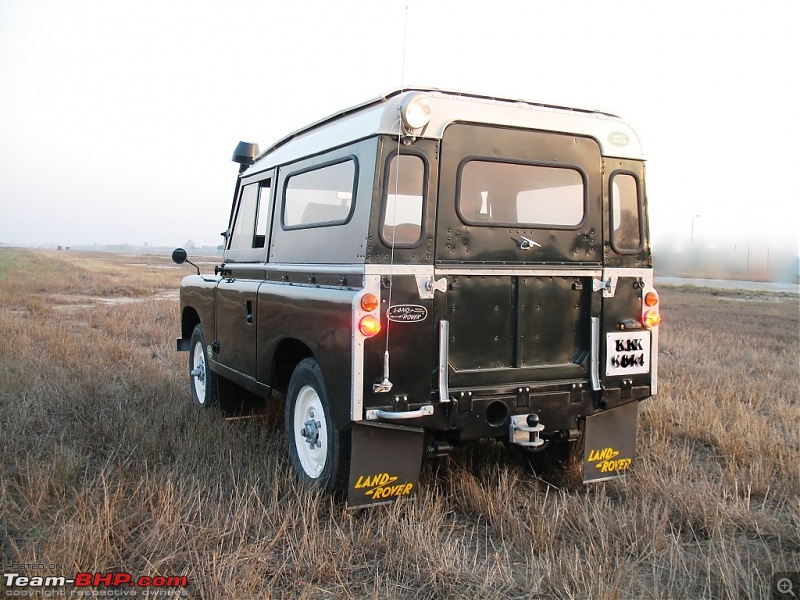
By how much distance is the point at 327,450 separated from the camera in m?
4.40

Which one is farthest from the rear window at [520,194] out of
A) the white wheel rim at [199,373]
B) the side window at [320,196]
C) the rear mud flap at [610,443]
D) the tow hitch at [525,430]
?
the white wheel rim at [199,373]

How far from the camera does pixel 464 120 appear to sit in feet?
14.3

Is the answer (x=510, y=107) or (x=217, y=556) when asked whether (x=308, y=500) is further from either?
(x=510, y=107)

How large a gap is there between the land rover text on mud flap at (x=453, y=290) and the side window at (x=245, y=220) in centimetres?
86

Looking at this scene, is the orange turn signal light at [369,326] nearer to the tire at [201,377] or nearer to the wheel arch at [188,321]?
the tire at [201,377]

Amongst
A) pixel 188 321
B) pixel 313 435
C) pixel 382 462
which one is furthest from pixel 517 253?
pixel 188 321

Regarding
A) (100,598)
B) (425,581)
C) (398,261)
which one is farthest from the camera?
(398,261)

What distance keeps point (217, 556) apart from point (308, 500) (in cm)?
69

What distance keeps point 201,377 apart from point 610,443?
432cm

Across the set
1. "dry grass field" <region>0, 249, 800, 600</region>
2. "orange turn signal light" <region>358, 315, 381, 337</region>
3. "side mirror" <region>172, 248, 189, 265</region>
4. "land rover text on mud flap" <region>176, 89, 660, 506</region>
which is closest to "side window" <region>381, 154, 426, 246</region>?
"land rover text on mud flap" <region>176, 89, 660, 506</region>

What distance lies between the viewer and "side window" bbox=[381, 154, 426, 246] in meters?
4.14

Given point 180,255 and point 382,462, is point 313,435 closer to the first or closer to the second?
point 382,462

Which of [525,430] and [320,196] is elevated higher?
[320,196]

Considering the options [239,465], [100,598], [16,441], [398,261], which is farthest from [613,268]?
[16,441]
